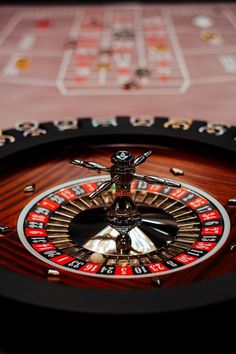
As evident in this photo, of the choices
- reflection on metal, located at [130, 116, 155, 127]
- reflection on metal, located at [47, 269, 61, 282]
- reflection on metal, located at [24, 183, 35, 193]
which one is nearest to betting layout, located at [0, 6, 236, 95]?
reflection on metal, located at [130, 116, 155, 127]

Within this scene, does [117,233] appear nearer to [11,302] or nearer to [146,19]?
[11,302]

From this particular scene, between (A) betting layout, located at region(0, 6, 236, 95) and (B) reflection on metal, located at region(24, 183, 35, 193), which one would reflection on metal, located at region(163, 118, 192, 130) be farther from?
(A) betting layout, located at region(0, 6, 236, 95)

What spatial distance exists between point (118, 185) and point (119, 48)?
271 centimetres

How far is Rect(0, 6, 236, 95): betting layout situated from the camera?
3.88 metres

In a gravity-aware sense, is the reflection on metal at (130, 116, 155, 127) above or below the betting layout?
below

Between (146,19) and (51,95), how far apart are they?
197cm

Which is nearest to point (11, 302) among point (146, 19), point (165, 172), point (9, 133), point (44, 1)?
point (165, 172)

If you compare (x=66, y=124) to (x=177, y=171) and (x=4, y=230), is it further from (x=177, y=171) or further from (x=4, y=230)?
(x=4, y=230)

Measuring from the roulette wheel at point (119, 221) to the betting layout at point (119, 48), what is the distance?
1225 millimetres

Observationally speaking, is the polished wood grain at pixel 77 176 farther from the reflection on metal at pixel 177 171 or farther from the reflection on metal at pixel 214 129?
the reflection on metal at pixel 214 129

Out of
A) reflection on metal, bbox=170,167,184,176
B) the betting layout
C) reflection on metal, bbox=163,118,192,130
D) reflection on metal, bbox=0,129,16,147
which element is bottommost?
reflection on metal, bbox=170,167,184,176

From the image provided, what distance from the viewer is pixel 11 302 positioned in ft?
4.66

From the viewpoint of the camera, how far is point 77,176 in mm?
2344

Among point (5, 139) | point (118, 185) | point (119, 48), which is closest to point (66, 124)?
point (5, 139)
